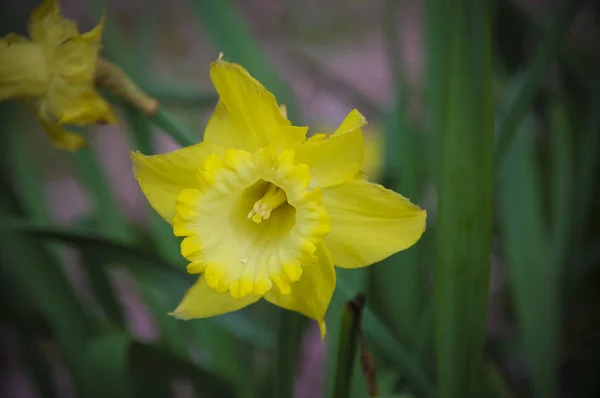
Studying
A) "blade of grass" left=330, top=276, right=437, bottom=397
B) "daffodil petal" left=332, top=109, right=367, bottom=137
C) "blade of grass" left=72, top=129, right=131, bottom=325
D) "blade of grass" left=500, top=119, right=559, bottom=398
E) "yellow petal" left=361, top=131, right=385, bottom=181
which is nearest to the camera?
"daffodil petal" left=332, top=109, right=367, bottom=137

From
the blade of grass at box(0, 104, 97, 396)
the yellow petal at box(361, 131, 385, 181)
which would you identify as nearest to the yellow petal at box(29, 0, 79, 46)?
the blade of grass at box(0, 104, 97, 396)

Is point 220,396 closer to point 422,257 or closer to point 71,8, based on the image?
point 422,257

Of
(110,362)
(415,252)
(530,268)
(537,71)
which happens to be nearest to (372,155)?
(415,252)

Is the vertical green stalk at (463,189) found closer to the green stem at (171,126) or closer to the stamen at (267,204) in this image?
the stamen at (267,204)

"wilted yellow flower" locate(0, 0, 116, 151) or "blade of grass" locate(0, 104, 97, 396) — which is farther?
"blade of grass" locate(0, 104, 97, 396)

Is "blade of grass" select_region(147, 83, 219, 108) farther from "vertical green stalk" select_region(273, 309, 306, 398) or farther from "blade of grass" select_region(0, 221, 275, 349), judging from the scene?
"vertical green stalk" select_region(273, 309, 306, 398)

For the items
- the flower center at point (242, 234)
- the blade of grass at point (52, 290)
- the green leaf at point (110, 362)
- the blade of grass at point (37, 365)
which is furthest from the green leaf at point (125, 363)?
the blade of grass at point (37, 365)
